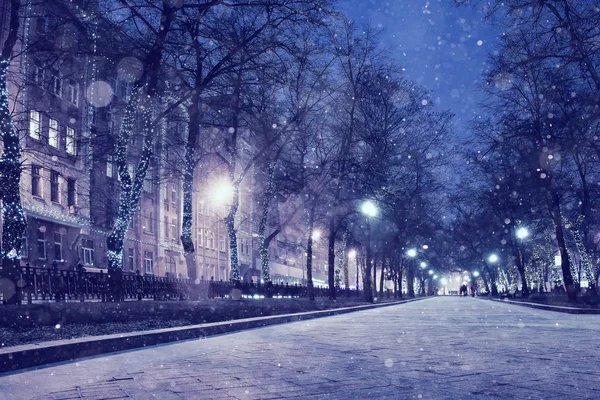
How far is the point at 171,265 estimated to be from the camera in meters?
52.5

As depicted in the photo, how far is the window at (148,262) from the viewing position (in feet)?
154

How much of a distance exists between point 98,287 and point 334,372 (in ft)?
43.0

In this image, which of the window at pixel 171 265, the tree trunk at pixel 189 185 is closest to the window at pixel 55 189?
the tree trunk at pixel 189 185

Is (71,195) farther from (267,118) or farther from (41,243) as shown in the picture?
(267,118)

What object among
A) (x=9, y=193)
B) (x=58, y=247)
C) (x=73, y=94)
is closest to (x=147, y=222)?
(x=73, y=94)

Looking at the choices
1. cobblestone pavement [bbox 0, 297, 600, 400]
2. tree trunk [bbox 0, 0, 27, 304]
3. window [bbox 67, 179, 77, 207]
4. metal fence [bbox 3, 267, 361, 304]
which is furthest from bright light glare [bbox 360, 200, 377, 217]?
cobblestone pavement [bbox 0, 297, 600, 400]

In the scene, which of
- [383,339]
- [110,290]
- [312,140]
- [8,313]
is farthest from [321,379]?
[312,140]

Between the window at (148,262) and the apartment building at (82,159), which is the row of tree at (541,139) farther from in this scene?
the window at (148,262)

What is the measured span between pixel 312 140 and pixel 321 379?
27.3m

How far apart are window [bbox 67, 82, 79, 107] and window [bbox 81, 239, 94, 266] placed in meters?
8.30

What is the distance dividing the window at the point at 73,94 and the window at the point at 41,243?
829 cm

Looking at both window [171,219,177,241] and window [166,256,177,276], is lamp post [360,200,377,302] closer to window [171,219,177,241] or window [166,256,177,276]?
window [166,256,177,276]

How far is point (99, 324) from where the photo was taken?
11.8 metres

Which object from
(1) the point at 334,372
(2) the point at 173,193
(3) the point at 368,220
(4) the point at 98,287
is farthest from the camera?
(2) the point at 173,193
